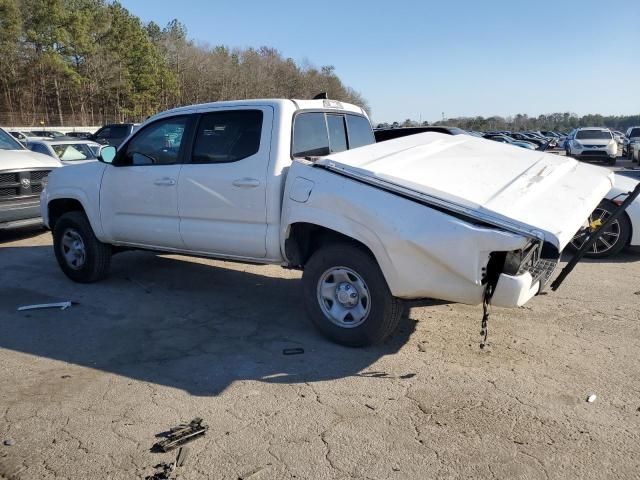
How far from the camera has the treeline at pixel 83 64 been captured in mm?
51094

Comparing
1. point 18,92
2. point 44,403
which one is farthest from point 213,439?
point 18,92

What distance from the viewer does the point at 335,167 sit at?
4.06 metres

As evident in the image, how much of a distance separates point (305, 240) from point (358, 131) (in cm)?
185

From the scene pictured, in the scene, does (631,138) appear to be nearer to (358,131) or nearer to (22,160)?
(358,131)

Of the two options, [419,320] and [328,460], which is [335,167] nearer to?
[419,320]

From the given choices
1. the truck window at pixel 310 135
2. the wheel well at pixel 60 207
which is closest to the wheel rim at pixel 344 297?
the truck window at pixel 310 135

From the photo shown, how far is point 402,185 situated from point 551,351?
1854 millimetres

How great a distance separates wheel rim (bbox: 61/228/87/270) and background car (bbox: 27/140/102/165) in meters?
5.71

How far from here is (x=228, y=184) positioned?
4770 millimetres

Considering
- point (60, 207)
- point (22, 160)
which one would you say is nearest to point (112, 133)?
point (22, 160)

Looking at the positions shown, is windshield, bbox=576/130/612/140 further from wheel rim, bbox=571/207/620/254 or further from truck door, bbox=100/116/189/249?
truck door, bbox=100/116/189/249

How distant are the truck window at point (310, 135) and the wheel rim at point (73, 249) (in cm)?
305

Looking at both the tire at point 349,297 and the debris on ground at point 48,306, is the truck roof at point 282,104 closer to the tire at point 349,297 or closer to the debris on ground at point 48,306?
the tire at point 349,297

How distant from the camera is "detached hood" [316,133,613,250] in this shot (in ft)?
11.5
